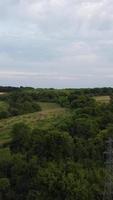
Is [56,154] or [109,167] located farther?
[56,154]

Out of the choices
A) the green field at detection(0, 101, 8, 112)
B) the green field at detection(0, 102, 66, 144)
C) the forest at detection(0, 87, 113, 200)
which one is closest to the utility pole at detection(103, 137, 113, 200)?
the forest at detection(0, 87, 113, 200)

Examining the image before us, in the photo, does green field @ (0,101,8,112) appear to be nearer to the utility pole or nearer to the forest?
the forest

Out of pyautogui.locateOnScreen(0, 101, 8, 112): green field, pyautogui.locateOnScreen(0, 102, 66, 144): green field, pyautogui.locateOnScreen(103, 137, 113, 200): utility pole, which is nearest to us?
pyautogui.locateOnScreen(103, 137, 113, 200): utility pole

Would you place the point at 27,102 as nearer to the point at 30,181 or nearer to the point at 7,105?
the point at 7,105

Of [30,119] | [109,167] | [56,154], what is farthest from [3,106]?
[109,167]

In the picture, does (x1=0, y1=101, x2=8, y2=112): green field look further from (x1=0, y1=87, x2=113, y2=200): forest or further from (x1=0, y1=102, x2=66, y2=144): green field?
(x1=0, y1=102, x2=66, y2=144): green field

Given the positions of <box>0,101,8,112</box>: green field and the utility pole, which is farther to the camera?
<box>0,101,8,112</box>: green field

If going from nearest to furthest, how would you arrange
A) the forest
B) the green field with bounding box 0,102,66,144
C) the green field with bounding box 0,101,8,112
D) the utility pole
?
the utility pole, the forest, the green field with bounding box 0,102,66,144, the green field with bounding box 0,101,8,112

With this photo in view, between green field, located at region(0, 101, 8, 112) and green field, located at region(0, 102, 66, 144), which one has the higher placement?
green field, located at region(0, 101, 8, 112)

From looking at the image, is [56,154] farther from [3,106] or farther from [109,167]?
[3,106]
